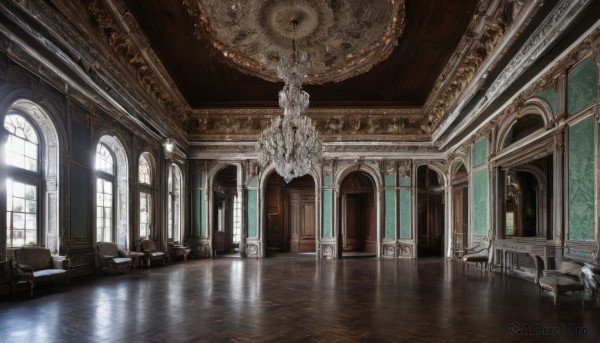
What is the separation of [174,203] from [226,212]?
156 inches

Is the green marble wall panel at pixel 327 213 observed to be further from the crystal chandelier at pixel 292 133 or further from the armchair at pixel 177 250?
the crystal chandelier at pixel 292 133

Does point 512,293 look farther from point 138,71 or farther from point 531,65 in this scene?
point 138,71

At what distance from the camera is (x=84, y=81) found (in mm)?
7684

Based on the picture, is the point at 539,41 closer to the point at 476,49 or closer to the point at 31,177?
the point at 476,49

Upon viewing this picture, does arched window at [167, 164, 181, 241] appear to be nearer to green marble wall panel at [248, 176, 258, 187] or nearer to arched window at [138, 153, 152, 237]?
arched window at [138, 153, 152, 237]

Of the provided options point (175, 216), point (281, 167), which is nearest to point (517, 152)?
point (281, 167)

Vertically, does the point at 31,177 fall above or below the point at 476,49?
below

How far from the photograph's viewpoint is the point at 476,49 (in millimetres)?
8445

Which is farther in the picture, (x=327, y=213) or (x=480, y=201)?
(x=327, y=213)

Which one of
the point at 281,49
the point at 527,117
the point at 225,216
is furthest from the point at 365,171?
the point at 225,216

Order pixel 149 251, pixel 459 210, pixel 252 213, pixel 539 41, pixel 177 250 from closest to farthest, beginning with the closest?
pixel 539 41
pixel 149 251
pixel 177 250
pixel 459 210
pixel 252 213

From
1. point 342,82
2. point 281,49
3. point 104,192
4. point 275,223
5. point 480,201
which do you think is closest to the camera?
point 281,49

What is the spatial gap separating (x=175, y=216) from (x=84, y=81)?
7.47 meters

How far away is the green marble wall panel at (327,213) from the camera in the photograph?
47.9 ft
